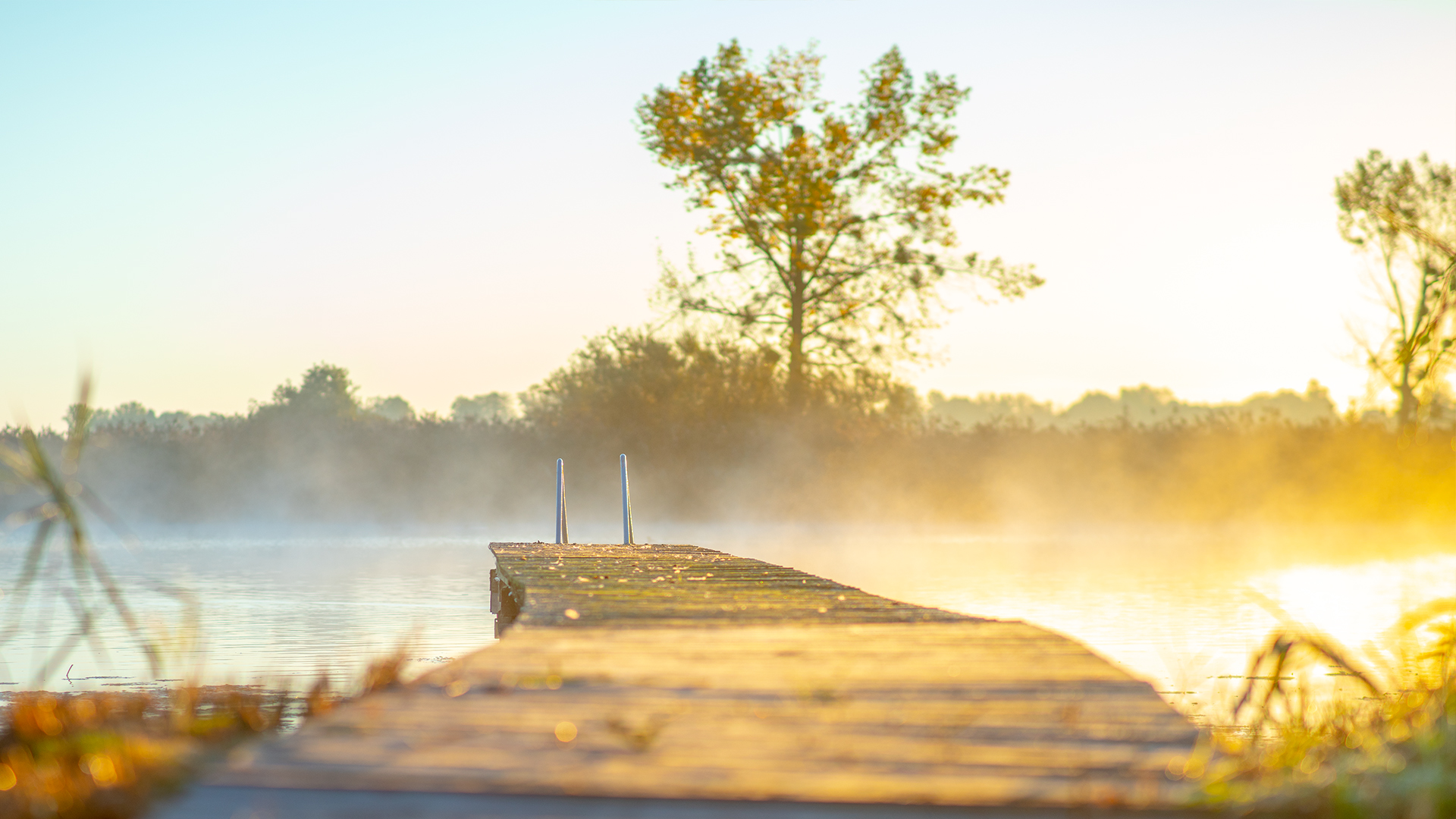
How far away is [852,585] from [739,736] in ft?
29.1

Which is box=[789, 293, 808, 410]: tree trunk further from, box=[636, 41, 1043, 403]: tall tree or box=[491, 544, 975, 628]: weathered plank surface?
box=[491, 544, 975, 628]: weathered plank surface

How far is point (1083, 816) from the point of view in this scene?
1.83 m

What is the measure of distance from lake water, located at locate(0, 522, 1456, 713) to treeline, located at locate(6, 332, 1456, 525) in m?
1.27

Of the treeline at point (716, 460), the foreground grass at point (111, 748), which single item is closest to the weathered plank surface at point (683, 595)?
the foreground grass at point (111, 748)

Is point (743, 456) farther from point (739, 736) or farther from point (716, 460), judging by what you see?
point (739, 736)

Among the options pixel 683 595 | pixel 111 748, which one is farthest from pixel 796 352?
pixel 111 748

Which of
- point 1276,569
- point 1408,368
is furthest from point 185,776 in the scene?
point 1276,569

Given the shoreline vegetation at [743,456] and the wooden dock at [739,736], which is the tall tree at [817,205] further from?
the wooden dock at [739,736]

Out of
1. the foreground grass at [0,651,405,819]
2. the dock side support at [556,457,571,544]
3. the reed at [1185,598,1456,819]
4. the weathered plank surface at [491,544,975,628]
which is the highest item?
the dock side support at [556,457,571,544]

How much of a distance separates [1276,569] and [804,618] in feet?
36.0

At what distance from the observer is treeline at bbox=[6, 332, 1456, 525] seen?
21062mm

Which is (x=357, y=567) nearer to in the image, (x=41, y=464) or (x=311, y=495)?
(x=311, y=495)

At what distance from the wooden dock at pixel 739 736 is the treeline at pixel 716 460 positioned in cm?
1775

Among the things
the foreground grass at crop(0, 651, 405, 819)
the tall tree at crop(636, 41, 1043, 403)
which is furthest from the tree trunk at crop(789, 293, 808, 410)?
the foreground grass at crop(0, 651, 405, 819)
